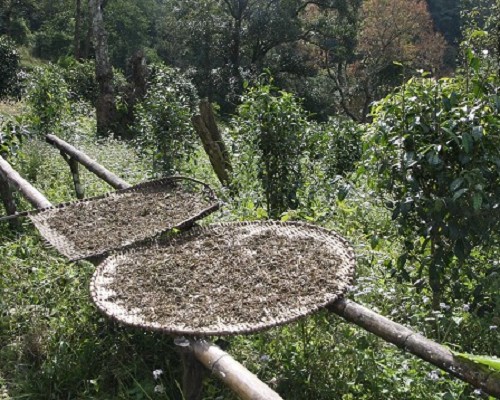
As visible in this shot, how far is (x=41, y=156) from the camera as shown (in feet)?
20.4

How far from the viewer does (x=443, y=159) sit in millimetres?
2537

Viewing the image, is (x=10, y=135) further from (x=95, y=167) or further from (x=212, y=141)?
(x=212, y=141)

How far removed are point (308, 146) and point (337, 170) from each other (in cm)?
246

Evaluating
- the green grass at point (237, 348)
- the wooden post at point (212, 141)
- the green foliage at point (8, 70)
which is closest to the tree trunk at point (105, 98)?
the green foliage at point (8, 70)

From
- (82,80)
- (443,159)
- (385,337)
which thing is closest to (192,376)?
(385,337)

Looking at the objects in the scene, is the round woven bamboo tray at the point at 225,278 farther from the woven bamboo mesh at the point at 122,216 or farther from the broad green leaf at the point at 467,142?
the broad green leaf at the point at 467,142

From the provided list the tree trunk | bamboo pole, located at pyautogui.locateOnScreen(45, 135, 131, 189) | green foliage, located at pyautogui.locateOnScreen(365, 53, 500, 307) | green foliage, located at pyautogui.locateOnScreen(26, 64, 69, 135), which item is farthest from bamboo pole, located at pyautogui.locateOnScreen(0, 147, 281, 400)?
the tree trunk

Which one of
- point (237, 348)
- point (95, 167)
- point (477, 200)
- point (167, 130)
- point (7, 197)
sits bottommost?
point (237, 348)

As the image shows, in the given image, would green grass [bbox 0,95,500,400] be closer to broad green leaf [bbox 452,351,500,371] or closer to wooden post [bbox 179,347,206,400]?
wooden post [bbox 179,347,206,400]

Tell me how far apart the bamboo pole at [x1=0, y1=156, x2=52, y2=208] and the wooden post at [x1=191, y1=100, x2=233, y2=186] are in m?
1.81

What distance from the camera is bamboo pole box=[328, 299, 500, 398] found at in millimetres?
1850

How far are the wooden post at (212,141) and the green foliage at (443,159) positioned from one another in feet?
9.26

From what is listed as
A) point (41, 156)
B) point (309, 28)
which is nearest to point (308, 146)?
point (41, 156)

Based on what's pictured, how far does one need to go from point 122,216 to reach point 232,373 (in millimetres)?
1850
